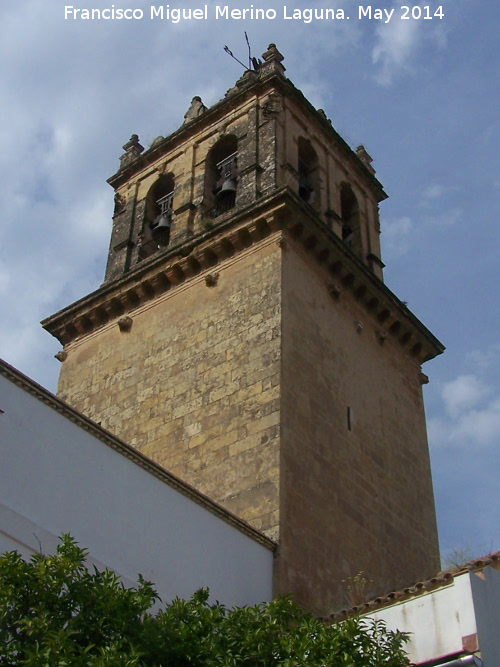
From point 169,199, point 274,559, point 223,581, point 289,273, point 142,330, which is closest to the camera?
point 223,581

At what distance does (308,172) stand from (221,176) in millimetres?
1748

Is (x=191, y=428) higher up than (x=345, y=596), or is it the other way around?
(x=191, y=428)

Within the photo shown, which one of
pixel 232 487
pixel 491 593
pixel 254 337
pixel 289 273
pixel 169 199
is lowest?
pixel 491 593

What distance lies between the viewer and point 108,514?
32.1 feet

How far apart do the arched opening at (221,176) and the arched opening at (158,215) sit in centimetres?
92

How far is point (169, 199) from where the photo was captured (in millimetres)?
18734

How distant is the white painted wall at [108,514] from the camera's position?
29.9ft

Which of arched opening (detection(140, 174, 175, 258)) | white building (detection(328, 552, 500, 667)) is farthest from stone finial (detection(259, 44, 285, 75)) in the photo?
white building (detection(328, 552, 500, 667))

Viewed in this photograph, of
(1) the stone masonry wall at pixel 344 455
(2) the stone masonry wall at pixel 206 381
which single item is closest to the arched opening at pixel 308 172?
(1) the stone masonry wall at pixel 344 455

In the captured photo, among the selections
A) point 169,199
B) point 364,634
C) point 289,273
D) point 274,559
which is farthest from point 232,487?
point 169,199

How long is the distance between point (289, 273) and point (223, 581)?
550cm

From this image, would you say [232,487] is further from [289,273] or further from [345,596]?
[289,273]

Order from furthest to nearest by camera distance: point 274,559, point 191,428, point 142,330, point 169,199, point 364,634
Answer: point 169,199 → point 142,330 → point 191,428 → point 274,559 → point 364,634

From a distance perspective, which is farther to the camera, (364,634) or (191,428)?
(191,428)
